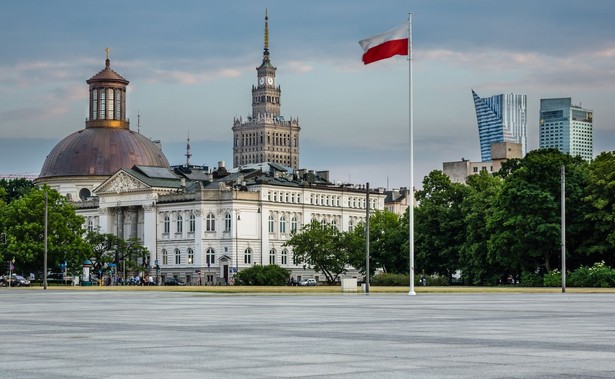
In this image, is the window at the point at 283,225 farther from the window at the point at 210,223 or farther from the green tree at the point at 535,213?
the green tree at the point at 535,213

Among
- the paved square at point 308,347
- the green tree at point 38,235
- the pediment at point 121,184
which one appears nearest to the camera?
the paved square at point 308,347

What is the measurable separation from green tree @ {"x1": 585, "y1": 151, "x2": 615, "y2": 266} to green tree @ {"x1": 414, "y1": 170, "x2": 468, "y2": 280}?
2243cm

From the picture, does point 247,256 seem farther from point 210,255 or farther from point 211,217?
point 211,217

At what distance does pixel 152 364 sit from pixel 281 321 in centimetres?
1341

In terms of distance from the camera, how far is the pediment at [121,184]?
19276 cm

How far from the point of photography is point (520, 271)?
112 metres

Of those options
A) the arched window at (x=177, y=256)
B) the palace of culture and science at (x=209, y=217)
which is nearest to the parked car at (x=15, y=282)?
the palace of culture and science at (x=209, y=217)

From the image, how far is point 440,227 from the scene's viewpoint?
126688 millimetres

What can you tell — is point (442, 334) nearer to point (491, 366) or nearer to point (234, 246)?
point (491, 366)

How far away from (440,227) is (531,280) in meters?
23.8

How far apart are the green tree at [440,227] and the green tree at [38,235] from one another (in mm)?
40004

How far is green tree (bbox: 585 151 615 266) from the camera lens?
327 ft

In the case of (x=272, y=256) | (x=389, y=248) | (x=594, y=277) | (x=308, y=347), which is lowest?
(x=272, y=256)

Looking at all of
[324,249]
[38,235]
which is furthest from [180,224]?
[38,235]
